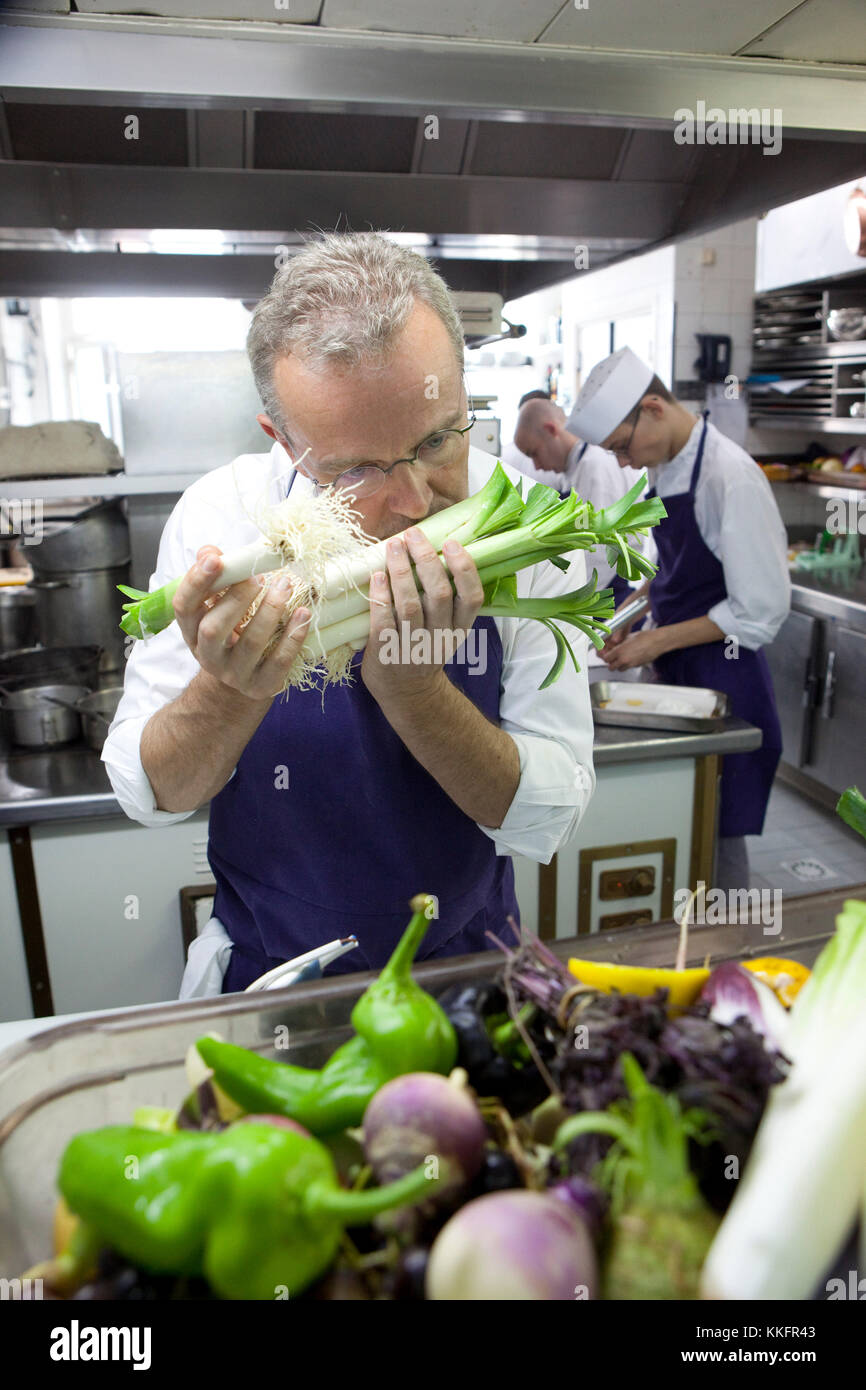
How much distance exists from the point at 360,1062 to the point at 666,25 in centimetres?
147

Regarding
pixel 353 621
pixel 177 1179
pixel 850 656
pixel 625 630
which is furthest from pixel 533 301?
pixel 177 1179

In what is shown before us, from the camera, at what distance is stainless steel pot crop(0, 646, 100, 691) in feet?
9.29

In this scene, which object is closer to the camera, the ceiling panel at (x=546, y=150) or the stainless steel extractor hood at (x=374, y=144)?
the stainless steel extractor hood at (x=374, y=144)

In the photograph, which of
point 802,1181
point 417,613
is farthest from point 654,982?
point 417,613

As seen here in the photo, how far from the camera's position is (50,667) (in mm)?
2893

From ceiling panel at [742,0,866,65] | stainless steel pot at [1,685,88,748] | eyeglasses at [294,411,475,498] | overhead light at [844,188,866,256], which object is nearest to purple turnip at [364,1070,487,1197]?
eyeglasses at [294,411,475,498]

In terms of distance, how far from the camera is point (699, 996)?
74 centimetres

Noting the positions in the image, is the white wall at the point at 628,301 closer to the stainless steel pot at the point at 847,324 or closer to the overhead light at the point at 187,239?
the stainless steel pot at the point at 847,324

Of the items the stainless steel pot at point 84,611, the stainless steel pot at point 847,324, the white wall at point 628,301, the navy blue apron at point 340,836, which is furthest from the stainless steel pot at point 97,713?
the stainless steel pot at point 847,324

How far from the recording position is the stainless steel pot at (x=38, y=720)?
2.71 m

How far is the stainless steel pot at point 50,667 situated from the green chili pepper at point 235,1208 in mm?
2498

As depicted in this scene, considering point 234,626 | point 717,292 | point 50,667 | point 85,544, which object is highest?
point 717,292

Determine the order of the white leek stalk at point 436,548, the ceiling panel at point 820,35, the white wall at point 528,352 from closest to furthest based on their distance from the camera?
the white leek stalk at point 436,548
the ceiling panel at point 820,35
the white wall at point 528,352

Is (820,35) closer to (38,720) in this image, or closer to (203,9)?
(203,9)
